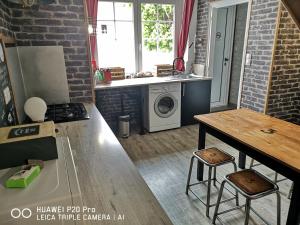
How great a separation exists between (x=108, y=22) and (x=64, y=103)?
188cm

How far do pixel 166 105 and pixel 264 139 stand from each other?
230 centimetres

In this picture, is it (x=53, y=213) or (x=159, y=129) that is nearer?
(x=53, y=213)

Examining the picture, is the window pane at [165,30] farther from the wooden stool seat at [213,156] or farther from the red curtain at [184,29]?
the wooden stool seat at [213,156]

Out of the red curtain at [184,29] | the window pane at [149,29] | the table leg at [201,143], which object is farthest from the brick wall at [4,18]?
the red curtain at [184,29]

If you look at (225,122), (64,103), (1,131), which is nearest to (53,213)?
(1,131)

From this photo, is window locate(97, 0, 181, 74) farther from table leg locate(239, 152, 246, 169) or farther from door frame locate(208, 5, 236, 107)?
table leg locate(239, 152, 246, 169)

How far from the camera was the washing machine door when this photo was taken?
3.66 m

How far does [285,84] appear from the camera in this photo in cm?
340

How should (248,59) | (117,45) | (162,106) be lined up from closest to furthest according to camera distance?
(248,59) < (162,106) < (117,45)

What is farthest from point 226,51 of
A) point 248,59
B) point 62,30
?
point 62,30

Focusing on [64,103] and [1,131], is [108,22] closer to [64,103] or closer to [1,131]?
[64,103]

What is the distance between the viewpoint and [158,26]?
4125 mm

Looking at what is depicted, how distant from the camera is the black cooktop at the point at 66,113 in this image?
2027 mm

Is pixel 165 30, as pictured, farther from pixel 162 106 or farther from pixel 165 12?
pixel 162 106
